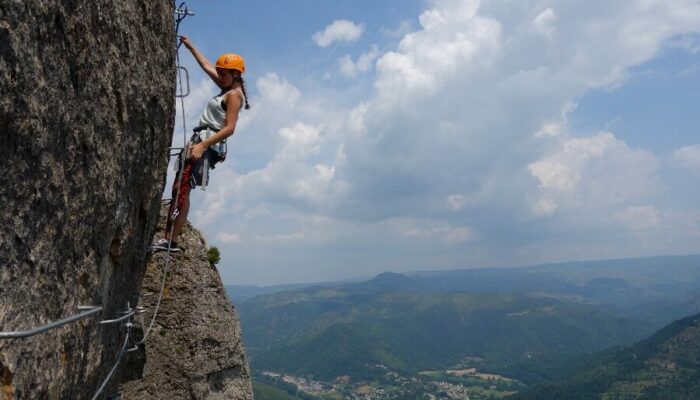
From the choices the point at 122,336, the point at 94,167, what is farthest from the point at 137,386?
the point at 94,167

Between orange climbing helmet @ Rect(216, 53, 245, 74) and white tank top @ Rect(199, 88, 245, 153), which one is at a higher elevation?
orange climbing helmet @ Rect(216, 53, 245, 74)

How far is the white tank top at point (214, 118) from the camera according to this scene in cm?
1015

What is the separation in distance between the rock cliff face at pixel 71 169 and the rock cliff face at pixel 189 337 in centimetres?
463

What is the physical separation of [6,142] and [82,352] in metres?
Result: 3.08

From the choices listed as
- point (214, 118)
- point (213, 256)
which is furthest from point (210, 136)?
point (213, 256)

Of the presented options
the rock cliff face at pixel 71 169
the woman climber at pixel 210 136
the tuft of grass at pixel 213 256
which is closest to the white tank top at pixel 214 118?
the woman climber at pixel 210 136

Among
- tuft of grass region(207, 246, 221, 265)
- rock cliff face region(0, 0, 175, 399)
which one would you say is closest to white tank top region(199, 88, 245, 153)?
rock cliff face region(0, 0, 175, 399)

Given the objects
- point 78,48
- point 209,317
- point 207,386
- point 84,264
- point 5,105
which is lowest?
point 207,386

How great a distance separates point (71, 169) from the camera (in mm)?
4855

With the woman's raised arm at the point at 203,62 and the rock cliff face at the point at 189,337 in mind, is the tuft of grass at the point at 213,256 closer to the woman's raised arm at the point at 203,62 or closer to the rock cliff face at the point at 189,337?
the rock cliff face at the point at 189,337

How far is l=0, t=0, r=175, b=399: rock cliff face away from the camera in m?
3.87

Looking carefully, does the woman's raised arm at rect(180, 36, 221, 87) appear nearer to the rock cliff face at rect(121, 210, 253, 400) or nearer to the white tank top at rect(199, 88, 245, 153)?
the white tank top at rect(199, 88, 245, 153)

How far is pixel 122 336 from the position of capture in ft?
26.5

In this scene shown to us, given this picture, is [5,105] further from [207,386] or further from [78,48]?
[207,386]
